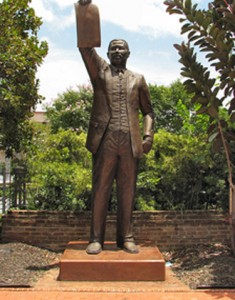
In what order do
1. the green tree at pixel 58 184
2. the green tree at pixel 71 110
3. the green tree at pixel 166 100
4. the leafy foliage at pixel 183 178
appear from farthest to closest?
1. the green tree at pixel 71 110
2. the green tree at pixel 166 100
3. the leafy foliage at pixel 183 178
4. the green tree at pixel 58 184

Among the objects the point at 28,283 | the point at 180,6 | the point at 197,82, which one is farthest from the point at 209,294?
the point at 180,6

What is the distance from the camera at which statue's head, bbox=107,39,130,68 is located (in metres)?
4.89

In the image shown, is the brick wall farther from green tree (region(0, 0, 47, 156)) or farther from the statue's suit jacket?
the statue's suit jacket

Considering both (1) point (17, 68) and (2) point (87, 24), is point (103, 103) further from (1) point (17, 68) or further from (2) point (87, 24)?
(1) point (17, 68)

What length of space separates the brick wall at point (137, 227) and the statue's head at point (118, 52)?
3.08 meters

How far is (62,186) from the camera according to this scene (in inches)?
293

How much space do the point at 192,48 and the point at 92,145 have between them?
2096 mm

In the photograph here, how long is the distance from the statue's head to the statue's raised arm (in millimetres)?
325

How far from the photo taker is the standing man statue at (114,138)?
190 inches

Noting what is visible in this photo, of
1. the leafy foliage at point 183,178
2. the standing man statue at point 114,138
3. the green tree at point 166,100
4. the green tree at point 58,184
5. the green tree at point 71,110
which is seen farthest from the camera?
the green tree at point 71,110

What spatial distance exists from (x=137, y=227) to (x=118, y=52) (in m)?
3.40

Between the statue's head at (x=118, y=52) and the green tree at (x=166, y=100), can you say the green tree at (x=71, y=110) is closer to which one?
the green tree at (x=166, y=100)

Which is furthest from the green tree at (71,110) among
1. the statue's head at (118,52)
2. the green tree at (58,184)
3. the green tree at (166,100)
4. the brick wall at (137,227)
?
the statue's head at (118,52)

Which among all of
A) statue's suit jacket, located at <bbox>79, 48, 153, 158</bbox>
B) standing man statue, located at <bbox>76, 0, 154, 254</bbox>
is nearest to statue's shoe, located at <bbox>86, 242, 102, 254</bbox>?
standing man statue, located at <bbox>76, 0, 154, 254</bbox>
